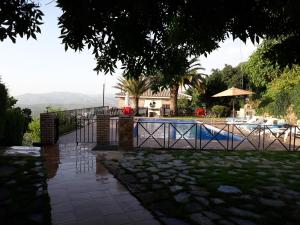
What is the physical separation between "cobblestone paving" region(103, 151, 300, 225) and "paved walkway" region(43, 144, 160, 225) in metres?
0.26

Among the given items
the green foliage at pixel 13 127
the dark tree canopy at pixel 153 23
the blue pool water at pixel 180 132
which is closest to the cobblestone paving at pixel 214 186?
the blue pool water at pixel 180 132

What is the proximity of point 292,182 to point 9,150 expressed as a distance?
25.0 feet

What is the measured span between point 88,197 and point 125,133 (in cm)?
511

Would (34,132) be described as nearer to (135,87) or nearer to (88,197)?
(88,197)

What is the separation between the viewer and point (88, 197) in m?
5.55

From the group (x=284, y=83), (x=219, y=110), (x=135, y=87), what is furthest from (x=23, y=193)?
(x=135, y=87)

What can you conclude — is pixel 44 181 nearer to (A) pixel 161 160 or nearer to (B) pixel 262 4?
(A) pixel 161 160

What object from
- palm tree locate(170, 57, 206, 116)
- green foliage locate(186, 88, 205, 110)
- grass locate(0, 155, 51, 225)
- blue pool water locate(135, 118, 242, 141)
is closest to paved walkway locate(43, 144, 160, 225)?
grass locate(0, 155, 51, 225)

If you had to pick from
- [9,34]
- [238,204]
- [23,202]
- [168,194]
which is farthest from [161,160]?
[9,34]

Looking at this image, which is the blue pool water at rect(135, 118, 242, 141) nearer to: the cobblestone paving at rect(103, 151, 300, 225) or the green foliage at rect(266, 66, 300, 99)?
the cobblestone paving at rect(103, 151, 300, 225)

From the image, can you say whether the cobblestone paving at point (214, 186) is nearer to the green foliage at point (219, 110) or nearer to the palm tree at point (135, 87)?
the green foliage at point (219, 110)

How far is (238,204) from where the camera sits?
525 cm

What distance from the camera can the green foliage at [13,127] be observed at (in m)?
11.0

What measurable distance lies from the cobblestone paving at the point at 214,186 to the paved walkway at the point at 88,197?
0.87 feet
